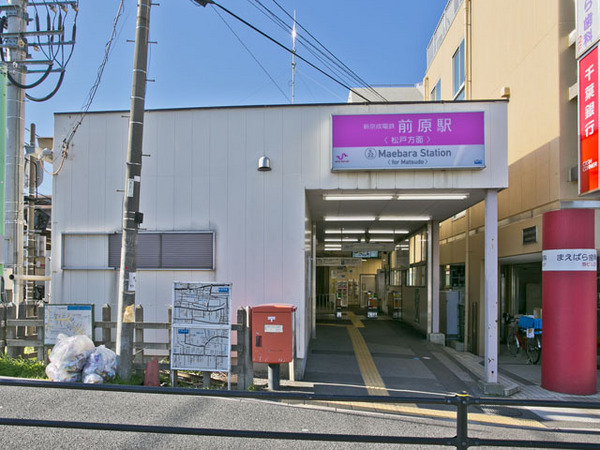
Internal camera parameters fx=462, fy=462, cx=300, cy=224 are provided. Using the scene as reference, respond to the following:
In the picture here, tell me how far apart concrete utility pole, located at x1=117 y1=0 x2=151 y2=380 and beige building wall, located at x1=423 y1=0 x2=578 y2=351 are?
729cm

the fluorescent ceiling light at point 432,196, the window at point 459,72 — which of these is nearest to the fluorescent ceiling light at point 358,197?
the fluorescent ceiling light at point 432,196

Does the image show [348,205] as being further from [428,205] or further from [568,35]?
[568,35]

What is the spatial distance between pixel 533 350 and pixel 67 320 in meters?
9.85

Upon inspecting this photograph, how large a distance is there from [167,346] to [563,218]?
22.9 ft

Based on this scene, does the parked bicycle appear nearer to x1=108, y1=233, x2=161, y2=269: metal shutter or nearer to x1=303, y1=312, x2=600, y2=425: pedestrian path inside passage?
x1=303, y1=312, x2=600, y2=425: pedestrian path inside passage

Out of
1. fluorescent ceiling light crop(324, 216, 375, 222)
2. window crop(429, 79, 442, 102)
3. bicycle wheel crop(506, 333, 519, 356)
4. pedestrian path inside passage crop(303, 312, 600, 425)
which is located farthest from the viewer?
window crop(429, 79, 442, 102)

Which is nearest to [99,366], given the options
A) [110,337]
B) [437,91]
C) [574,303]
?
[110,337]

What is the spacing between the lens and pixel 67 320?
7.80m

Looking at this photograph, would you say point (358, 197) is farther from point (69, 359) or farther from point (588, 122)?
point (69, 359)

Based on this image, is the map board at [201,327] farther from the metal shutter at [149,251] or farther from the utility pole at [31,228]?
the utility pole at [31,228]

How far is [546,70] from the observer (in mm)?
9086

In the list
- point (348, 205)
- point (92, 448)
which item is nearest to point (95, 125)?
point (348, 205)

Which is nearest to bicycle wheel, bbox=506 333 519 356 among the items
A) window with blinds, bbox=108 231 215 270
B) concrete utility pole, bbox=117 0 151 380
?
window with blinds, bbox=108 231 215 270

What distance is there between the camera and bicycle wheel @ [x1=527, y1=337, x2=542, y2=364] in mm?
10617
